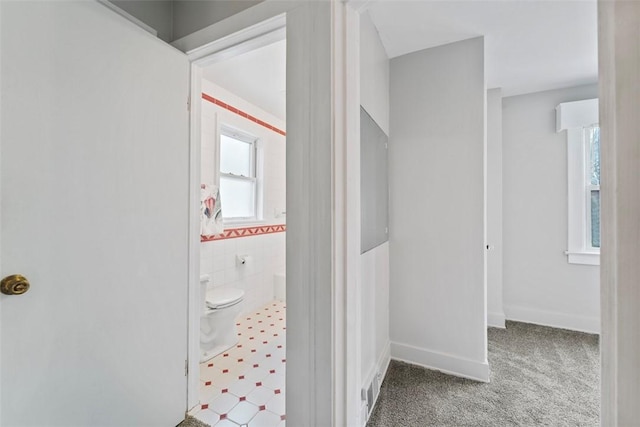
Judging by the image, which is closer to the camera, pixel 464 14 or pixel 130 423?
pixel 130 423

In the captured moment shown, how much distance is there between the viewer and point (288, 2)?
1101 mm

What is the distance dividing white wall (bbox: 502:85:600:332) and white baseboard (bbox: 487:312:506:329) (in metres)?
0.31

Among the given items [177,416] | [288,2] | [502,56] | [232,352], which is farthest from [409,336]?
[502,56]

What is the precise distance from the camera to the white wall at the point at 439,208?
1.85 m

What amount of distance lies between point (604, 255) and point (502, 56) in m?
2.21

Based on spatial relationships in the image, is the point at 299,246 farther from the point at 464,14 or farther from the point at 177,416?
the point at 464,14

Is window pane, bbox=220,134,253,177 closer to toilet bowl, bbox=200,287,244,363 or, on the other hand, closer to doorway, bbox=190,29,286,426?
doorway, bbox=190,29,286,426

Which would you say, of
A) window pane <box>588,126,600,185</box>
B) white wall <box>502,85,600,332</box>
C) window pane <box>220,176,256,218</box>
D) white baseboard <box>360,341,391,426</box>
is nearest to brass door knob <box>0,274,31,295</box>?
white baseboard <box>360,341,391,426</box>

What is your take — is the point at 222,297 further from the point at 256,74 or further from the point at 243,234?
the point at 256,74

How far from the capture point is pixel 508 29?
1805 millimetres

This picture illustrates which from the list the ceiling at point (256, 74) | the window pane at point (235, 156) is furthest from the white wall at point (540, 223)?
the window pane at point (235, 156)

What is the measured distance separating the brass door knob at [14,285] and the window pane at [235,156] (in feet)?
6.75

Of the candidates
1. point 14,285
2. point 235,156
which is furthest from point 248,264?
point 14,285

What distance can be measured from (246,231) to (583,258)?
11.2 ft
